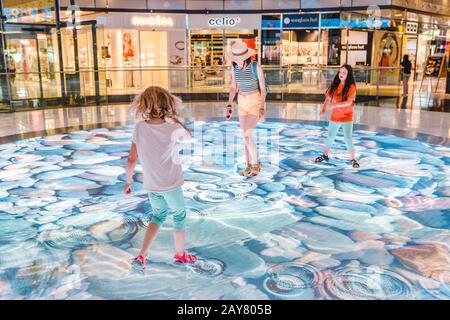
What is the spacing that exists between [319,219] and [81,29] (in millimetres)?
15610

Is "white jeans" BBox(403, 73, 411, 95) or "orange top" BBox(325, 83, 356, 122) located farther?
"white jeans" BBox(403, 73, 411, 95)

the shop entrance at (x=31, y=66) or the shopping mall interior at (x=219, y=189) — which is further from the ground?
the shop entrance at (x=31, y=66)

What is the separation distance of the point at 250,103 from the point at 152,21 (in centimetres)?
Result: 1631

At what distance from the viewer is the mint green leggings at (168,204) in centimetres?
357

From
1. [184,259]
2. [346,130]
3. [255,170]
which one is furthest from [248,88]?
[184,259]

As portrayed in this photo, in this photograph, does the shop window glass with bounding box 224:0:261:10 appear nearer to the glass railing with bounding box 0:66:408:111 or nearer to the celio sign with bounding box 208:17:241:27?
the celio sign with bounding box 208:17:241:27

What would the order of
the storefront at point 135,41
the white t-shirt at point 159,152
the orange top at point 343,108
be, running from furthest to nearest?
the storefront at point 135,41, the orange top at point 343,108, the white t-shirt at point 159,152

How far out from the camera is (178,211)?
3639mm

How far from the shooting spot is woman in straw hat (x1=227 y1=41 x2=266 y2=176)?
621 centimetres

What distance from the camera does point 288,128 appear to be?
10555 mm

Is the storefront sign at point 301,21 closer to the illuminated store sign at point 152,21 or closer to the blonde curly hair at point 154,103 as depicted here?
the illuminated store sign at point 152,21

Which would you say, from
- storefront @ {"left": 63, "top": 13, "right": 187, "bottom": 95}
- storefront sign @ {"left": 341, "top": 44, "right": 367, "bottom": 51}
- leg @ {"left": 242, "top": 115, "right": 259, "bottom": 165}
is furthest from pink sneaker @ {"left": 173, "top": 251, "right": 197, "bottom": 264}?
storefront sign @ {"left": 341, "top": 44, "right": 367, "bottom": 51}

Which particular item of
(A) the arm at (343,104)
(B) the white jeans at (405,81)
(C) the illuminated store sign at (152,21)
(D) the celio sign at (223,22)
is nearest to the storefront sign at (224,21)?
(D) the celio sign at (223,22)

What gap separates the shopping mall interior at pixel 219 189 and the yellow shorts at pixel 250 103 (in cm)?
6
